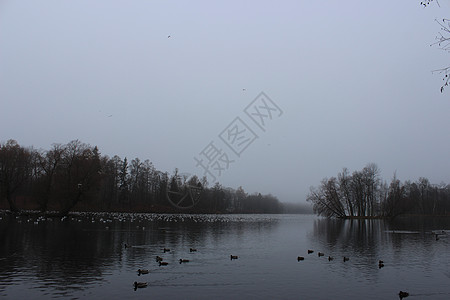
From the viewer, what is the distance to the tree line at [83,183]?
2395 inches

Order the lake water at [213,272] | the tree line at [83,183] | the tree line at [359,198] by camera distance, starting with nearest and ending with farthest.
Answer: the lake water at [213,272], the tree line at [83,183], the tree line at [359,198]

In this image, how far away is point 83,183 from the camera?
2357 inches

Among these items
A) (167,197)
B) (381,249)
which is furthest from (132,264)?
(167,197)

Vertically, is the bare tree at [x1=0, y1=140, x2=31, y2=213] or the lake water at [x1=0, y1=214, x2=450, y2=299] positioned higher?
the bare tree at [x1=0, y1=140, x2=31, y2=213]

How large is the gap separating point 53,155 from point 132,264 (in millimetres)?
55588

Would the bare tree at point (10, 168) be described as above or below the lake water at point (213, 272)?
above

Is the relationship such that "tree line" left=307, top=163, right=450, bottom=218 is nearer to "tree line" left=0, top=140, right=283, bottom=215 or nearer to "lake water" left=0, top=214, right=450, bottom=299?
"tree line" left=0, top=140, right=283, bottom=215

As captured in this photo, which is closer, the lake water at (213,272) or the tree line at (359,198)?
the lake water at (213,272)

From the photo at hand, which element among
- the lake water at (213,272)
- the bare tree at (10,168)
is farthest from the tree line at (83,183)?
the lake water at (213,272)

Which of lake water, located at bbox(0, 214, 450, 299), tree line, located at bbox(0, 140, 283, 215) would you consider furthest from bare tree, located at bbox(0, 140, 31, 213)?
lake water, located at bbox(0, 214, 450, 299)

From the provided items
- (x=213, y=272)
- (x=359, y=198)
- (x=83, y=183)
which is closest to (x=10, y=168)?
(x=83, y=183)

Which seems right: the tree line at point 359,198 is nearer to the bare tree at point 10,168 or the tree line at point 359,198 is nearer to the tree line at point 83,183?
the tree line at point 83,183

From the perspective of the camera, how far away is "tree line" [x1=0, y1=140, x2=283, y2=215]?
60844 mm

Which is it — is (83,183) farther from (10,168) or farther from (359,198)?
(359,198)
